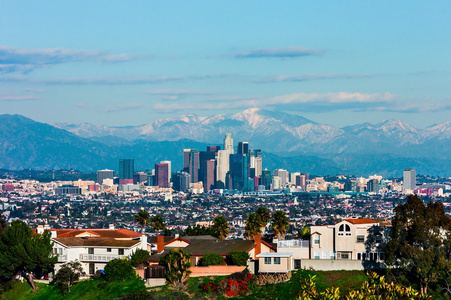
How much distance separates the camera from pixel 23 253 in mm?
84000

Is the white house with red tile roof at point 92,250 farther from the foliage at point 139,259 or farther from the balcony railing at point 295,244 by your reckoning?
the balcony railing at point 295,244

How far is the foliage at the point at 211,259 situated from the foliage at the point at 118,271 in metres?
6.85

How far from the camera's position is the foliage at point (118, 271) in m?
80.3

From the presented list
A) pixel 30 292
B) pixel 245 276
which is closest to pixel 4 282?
pixel 30 292

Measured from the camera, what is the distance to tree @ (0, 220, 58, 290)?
83938mm

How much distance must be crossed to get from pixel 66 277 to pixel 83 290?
3.40 metres

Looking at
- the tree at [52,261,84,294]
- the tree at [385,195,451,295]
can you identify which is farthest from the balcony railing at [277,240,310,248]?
the tree at [52,261,84,294]

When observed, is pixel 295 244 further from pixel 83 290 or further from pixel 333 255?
pixel 83 290

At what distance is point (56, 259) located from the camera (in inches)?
3398

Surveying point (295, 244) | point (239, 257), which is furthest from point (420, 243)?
point (239, 257)

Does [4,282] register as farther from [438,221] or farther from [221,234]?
[438,221]

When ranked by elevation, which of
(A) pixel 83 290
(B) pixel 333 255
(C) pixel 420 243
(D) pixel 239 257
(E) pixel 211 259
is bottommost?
(A) pixel 83 290

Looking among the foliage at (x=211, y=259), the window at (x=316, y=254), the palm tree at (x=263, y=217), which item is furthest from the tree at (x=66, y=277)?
the palm tree at (x=263, y=217)

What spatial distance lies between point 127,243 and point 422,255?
103ft
